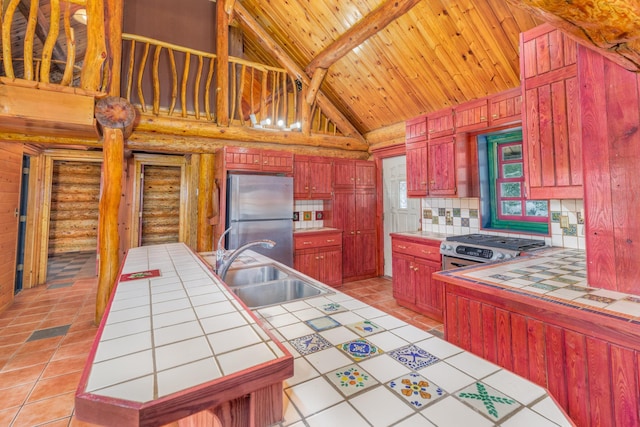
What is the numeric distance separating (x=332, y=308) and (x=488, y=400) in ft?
2.19

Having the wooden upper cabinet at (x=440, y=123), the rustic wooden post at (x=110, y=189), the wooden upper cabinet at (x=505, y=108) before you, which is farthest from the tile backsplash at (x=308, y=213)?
the wooden upper cabinet at (x=505, y=108)

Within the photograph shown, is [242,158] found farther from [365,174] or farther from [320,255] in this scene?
[365,174]

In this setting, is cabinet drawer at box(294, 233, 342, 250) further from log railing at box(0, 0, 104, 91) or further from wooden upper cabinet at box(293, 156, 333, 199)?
log railing at box(0, 0, 104, 91)

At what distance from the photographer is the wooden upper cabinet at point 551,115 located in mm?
1796

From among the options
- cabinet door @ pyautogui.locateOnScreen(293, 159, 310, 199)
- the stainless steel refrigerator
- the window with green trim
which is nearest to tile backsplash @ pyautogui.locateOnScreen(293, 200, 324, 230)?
cabinet door @ pyautogui.locateOnScreen(293, 159, 310, 199)

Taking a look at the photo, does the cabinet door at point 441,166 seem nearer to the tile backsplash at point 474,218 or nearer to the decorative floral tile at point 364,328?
the tile backsplash at point 474,218

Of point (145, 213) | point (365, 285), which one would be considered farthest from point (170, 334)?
point (145, 213)

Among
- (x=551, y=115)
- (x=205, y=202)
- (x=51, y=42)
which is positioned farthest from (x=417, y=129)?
(x=51, y=42)

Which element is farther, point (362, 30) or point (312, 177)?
point (312, 177)

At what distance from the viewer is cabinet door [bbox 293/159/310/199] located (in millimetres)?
4391

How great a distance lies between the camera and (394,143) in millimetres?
4574

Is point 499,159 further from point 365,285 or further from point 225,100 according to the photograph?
point 225,100

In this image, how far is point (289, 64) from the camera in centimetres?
468

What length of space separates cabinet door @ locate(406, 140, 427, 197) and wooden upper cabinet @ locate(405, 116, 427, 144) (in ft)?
0.23
